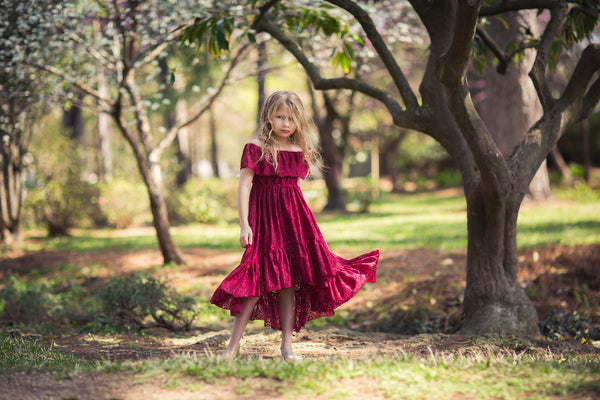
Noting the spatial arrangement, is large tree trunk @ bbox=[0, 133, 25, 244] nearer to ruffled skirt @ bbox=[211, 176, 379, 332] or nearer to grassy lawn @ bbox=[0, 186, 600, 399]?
grassy lawn @ bbox=[0, 186, 600, 399]

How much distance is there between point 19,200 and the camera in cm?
1092

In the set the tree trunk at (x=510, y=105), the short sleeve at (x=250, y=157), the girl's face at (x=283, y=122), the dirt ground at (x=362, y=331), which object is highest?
the tree trunk at (x=510, y=105)

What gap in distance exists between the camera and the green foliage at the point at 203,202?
1429 centimetres

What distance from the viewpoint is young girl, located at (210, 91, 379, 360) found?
134 inches

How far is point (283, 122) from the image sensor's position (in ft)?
11.6

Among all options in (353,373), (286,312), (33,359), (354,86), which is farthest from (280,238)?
(354,86)

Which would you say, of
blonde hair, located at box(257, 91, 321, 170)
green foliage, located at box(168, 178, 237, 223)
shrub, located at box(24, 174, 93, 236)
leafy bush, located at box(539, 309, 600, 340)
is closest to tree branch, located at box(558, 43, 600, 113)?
leafy bush, located at box(539, 309, 600, 340)

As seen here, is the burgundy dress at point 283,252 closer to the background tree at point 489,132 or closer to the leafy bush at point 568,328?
the background tree at point 489,132

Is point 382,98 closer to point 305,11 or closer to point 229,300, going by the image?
point 305,11

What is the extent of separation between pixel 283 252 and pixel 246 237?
0.88 ft

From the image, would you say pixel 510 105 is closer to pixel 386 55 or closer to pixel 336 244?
pixel 336 244

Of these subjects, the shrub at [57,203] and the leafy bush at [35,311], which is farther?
the shrub at [57,203]

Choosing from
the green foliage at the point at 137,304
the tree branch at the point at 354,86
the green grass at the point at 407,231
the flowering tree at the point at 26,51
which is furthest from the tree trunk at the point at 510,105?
the green foliage at the point at 137,304

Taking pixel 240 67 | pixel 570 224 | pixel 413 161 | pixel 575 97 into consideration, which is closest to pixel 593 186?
pixel 570 224
